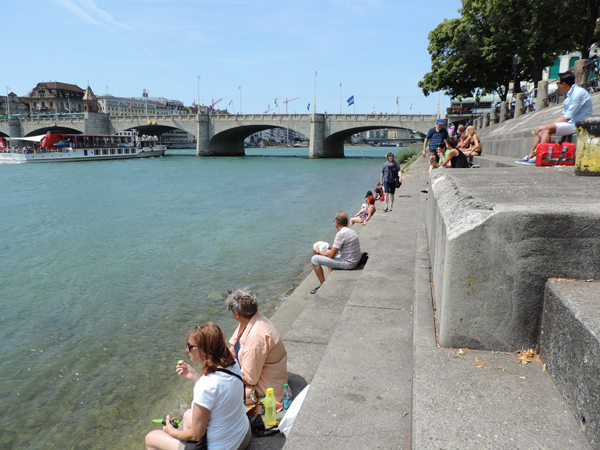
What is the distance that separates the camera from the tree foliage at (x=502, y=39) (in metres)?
26.2

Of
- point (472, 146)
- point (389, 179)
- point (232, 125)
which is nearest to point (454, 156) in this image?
point (472, 146)

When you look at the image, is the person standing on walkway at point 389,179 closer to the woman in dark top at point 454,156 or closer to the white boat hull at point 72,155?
the woman in dark top at point 454,156

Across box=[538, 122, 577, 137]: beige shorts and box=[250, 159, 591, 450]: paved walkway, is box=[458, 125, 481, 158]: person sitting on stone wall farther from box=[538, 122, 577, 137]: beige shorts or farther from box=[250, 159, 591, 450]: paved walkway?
box=[250, 159, 591, 450]: paved walkway

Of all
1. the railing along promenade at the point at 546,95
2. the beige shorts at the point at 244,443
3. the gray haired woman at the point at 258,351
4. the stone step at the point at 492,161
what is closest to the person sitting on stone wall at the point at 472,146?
the stone step at the point at 492,161

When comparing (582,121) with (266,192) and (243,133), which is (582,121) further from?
(243,133)

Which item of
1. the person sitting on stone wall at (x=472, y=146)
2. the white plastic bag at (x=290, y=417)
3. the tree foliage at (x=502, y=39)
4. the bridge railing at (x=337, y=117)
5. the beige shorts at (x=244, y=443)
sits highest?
the tree foliage at (x=502, y=39)

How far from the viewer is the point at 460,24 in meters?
31.3

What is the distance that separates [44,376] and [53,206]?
58.2ft

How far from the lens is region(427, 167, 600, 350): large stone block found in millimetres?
2398

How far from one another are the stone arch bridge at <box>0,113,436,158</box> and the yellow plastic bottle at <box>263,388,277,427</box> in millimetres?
57058

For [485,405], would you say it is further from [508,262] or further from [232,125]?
[232,125]

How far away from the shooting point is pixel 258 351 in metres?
3.43

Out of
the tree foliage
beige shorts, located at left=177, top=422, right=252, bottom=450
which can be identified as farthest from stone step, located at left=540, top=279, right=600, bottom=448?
the tree foliage

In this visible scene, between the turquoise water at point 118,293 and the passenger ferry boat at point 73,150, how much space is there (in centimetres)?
3836
